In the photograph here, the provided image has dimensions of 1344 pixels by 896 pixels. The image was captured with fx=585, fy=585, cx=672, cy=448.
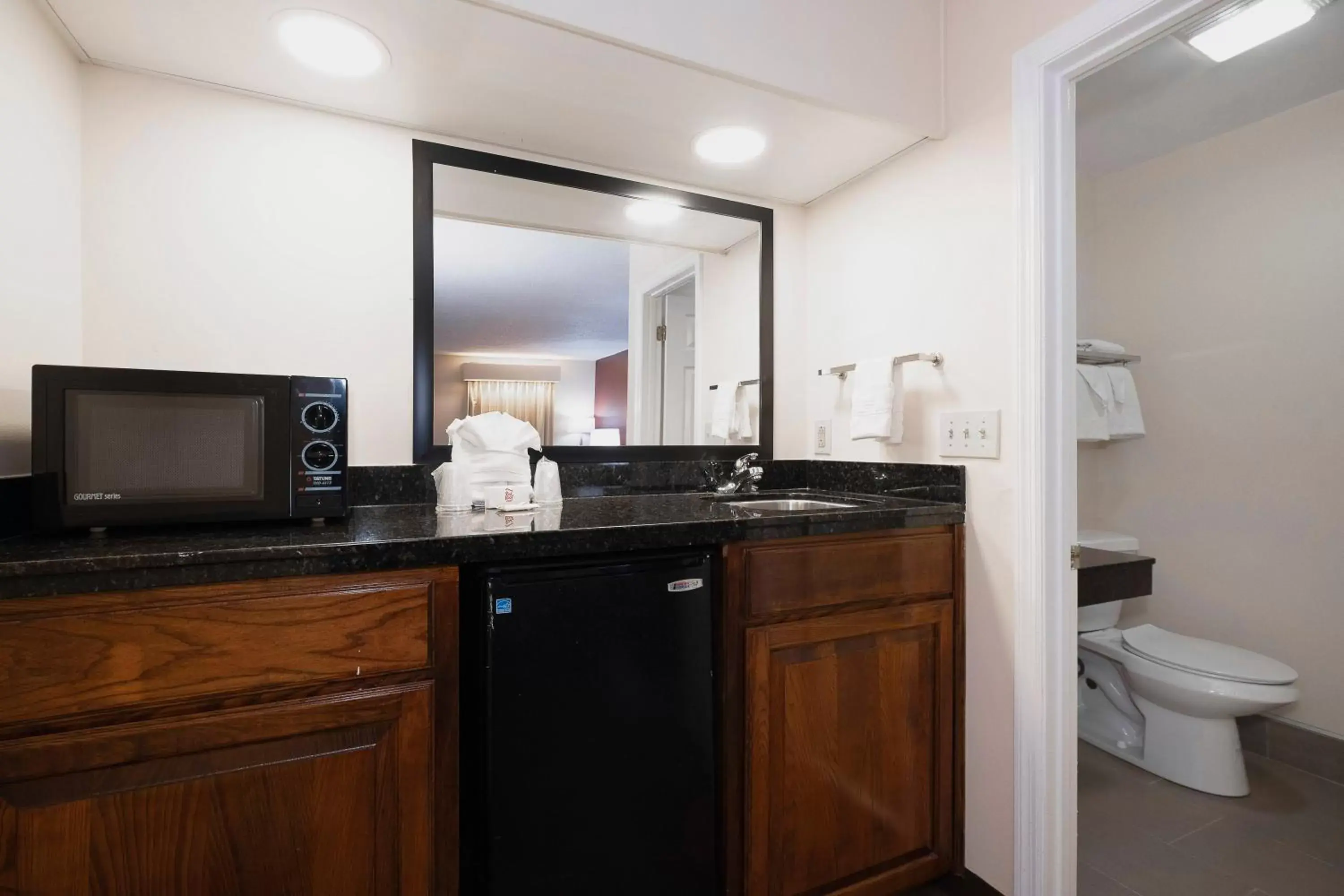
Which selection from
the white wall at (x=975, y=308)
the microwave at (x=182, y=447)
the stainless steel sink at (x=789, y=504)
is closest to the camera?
the microwave at (x=182, y=447)

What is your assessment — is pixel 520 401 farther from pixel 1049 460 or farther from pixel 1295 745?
pixel 1295 745

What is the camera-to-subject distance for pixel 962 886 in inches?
57.4

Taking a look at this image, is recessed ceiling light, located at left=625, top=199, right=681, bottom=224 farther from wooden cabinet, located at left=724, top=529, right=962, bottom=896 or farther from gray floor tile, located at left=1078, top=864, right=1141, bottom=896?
gray floor tile, located at left=1078, top=864, right=1141, bottom=896

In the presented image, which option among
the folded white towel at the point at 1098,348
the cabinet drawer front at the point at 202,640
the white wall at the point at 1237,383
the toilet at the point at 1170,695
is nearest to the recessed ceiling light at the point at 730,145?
the cabinet drawer front at the point at 202,640

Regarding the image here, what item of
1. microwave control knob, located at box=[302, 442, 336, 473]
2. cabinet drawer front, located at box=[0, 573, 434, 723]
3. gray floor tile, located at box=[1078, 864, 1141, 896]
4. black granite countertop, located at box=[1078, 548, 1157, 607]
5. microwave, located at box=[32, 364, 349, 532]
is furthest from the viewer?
black granite countertop, located at box=[1078, 548, 1157, 607]

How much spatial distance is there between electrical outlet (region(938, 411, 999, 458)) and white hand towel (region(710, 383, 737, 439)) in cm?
65

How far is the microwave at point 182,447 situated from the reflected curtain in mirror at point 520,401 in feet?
1.44

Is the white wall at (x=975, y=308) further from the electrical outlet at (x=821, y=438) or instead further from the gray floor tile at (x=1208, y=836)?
the gray floor tile at (x=1208, y=836)

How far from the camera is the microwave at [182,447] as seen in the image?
97 cm

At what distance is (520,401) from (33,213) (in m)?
0.99

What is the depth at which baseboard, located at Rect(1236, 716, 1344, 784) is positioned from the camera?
203 centimetres

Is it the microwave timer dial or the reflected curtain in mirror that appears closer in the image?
the microwave timer dial

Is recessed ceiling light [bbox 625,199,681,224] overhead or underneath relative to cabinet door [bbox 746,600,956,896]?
Answer: overhead

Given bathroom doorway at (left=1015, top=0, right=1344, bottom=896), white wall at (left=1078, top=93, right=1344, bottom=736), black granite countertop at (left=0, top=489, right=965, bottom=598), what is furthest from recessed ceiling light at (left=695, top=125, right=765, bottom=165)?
white wall at (left=1078, top=93, right=1344, bottom=736)
